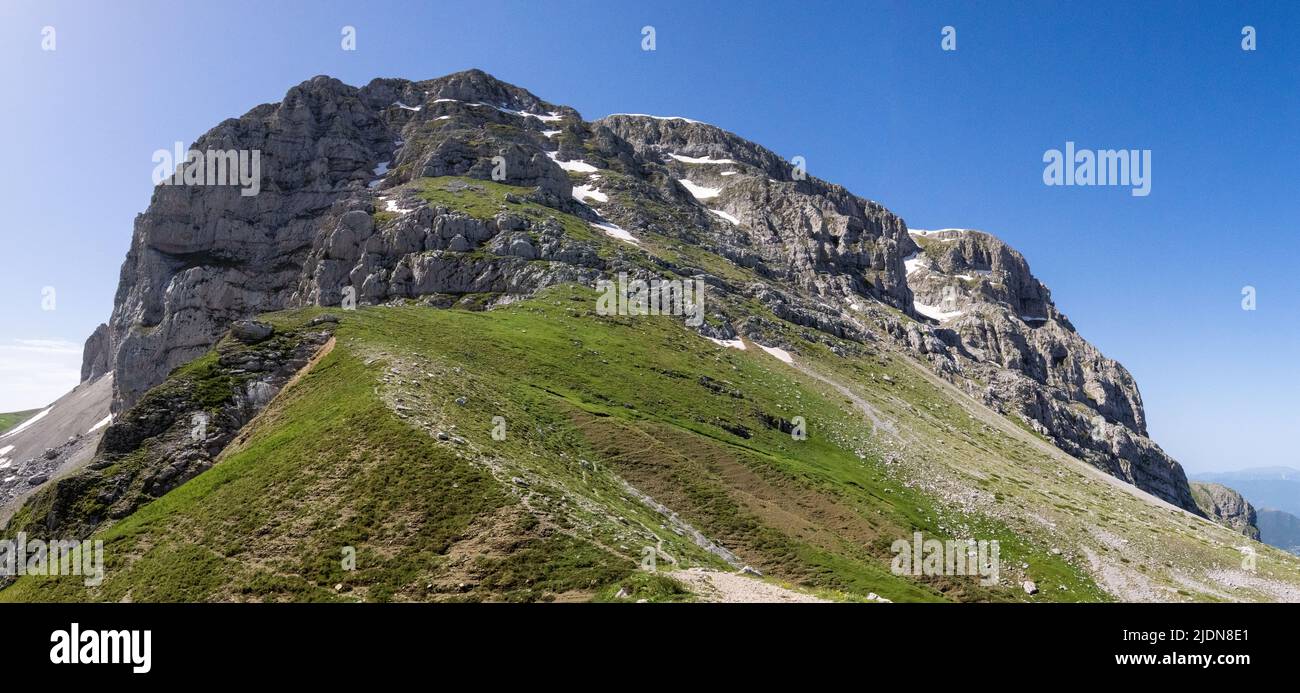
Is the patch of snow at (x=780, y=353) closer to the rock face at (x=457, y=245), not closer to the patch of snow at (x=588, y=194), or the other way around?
the rock face at (x=457, y=245)

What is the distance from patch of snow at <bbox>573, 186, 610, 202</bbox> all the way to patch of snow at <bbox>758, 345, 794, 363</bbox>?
8228 centimetres

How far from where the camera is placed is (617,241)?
129125 mm

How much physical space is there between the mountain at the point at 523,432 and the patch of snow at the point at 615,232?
2.07 meters

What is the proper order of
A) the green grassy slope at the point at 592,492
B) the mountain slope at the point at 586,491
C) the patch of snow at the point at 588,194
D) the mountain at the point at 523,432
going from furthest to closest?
the patch of snow at the point at 588,194, the mountain at the point at 523,432, the mountain slope at the point at 586,491, the green grassy slope at the point at 592,492

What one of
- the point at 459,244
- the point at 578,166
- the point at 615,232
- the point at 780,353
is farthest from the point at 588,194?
the point at 780,353

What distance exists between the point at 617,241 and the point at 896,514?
302 ft

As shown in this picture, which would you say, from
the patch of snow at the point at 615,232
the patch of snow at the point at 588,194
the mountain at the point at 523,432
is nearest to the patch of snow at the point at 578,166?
the patch of snow at the point at 588,194

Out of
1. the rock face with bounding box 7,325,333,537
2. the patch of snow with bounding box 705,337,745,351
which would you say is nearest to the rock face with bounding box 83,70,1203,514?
the patch of snow with bounding box 705,337,745,351

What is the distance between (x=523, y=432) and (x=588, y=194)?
137 m

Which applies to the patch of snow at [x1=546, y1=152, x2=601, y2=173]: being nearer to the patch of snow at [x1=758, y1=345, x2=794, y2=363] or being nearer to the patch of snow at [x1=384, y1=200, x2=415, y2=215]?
the patch of snow at [x1=384, y1=200, x2=415, y2=215]

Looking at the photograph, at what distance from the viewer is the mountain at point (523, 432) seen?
2506cm

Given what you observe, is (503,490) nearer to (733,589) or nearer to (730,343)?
(733,589)
